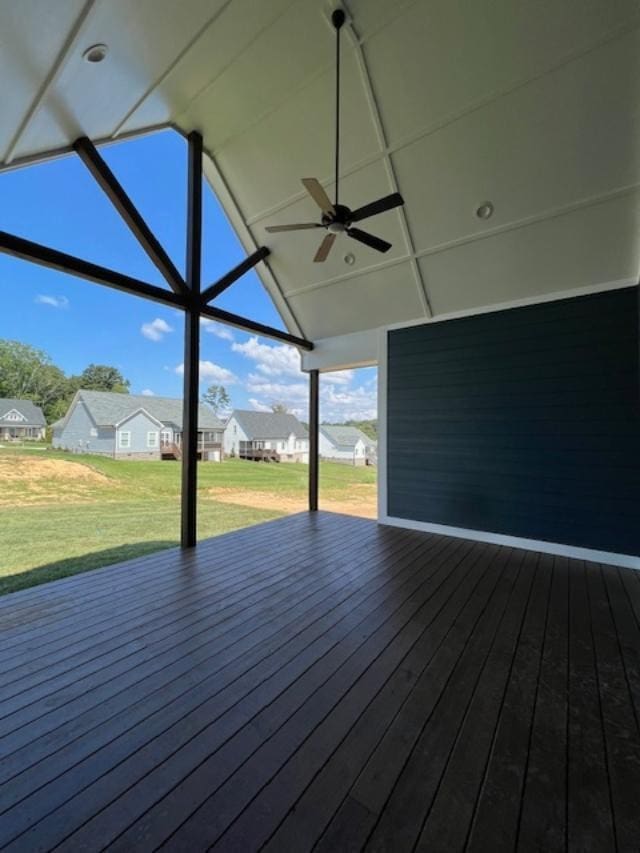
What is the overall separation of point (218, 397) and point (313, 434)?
29.1ft

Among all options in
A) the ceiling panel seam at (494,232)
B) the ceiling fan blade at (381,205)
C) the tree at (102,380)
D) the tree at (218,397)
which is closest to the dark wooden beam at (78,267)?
the ceiling fan blade at (381,205)

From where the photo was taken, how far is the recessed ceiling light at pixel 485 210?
4059 millimetres

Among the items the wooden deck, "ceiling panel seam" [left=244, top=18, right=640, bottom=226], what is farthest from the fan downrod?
the wooden deck

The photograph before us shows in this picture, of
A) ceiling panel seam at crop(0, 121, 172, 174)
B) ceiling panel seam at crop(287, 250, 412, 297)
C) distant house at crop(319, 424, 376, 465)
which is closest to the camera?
ceiling panel seam at crop(0, 121, 172, 174)

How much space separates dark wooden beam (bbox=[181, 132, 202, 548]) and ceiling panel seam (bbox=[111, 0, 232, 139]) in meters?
0.84

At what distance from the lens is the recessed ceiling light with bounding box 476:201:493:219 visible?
4.06 metres

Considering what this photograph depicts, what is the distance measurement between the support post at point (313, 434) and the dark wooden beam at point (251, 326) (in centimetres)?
59

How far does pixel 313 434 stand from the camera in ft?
21.6

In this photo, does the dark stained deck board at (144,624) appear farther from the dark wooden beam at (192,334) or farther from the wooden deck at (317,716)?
the dark wooden beam at (192,334)

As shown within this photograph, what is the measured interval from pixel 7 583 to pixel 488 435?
17.7ft

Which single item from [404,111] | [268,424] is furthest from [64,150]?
[268,424]

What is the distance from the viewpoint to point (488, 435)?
15.9ft

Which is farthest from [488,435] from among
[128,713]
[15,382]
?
[15,382]

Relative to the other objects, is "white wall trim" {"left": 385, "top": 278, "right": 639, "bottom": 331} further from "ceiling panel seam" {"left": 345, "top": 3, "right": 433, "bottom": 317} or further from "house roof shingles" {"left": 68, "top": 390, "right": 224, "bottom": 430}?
"house roof shingles" {"left": 68, "top": 390, "right": 224, "bottom": 430}
